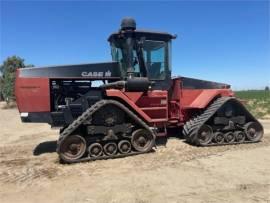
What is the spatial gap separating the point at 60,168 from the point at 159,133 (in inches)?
120

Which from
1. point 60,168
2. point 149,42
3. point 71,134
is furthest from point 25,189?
point 149,42

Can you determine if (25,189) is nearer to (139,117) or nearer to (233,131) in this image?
(139,117)

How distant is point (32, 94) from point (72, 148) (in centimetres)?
159

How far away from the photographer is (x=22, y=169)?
23.7 ft

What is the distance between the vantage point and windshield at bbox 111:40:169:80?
9.27 meters

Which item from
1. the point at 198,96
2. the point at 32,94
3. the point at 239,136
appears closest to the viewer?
the point at 32,94

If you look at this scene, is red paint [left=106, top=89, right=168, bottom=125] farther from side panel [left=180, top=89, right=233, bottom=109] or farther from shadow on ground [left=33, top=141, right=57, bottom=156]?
shadow on ground [left=33, top=141, right=57, bottom=156]

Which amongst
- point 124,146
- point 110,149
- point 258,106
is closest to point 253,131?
point 124,146

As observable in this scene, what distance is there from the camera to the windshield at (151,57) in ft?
30.4

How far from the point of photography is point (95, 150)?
26.1 feet

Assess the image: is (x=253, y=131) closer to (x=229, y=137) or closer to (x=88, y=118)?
(x=229, y=137)

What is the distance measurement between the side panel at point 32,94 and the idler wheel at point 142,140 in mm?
2242

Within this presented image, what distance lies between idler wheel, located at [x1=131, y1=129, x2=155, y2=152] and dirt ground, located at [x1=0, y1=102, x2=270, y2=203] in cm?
28

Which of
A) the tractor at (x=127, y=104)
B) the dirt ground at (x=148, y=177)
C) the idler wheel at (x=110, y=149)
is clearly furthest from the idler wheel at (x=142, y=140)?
the idler wheel at (x=110, y=149)
